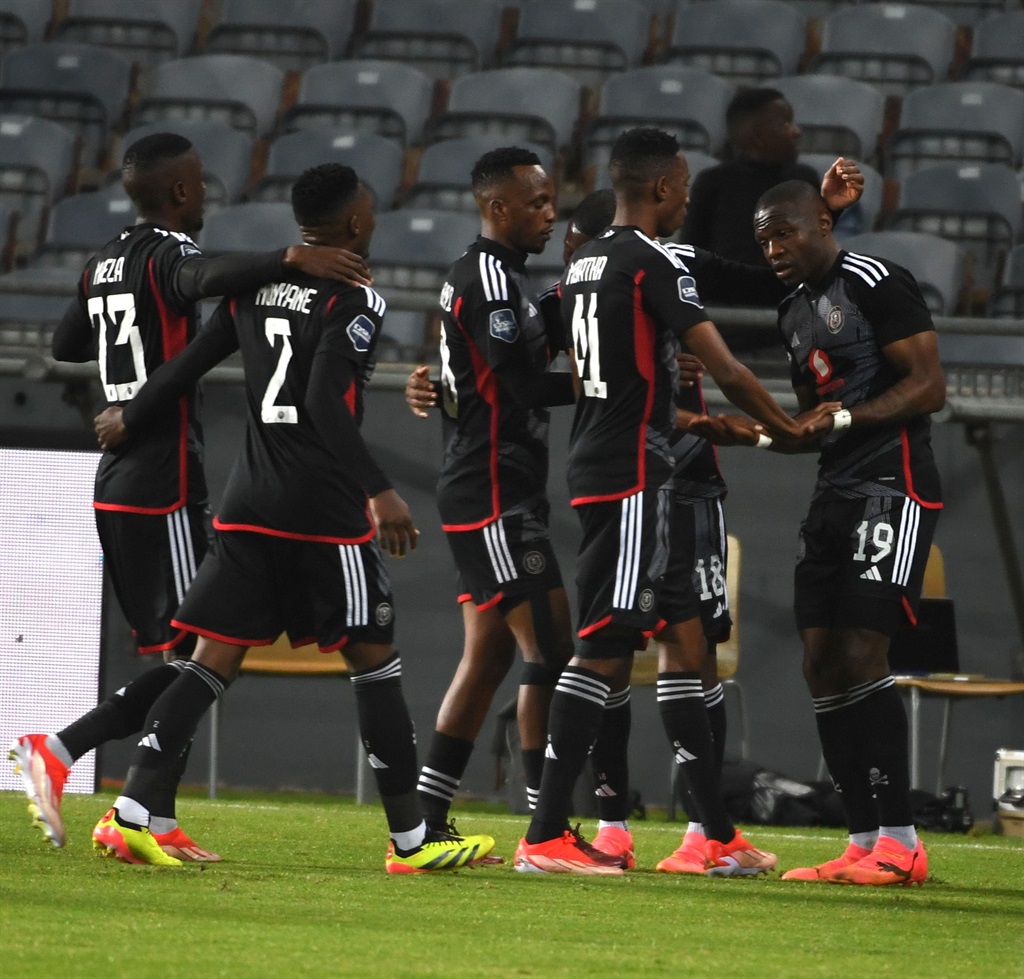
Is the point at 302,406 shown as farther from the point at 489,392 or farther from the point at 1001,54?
the point at 1001,54

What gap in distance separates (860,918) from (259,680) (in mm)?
5207

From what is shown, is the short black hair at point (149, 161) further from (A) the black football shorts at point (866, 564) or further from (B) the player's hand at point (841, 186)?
(A) the black football shorts at point (866, 564)

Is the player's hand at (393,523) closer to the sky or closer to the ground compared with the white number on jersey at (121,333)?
closer to the ground

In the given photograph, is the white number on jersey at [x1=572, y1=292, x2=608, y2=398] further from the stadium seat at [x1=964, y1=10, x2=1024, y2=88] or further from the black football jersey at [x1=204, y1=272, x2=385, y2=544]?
the stadium seat at [x1=964, y1=10, x2=1024, y2=88]

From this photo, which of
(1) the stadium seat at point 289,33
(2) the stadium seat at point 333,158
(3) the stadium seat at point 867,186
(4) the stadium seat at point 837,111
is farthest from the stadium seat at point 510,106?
(3) the stadium seat at point 867,186

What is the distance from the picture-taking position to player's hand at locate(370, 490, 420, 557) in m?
4.11

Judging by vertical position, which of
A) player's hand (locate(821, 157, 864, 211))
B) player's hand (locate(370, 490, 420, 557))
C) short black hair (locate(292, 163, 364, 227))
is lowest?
player's hand (locate(370, 490, 420, 557))

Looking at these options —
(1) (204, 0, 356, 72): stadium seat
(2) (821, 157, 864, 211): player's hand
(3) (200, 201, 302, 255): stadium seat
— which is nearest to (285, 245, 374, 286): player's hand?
(2) (821, 157, 864, 211): player's hand

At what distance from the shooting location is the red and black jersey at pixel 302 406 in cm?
417

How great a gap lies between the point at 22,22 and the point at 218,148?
243 cm

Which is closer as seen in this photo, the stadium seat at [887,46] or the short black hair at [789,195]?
the short black hair at [789,195]

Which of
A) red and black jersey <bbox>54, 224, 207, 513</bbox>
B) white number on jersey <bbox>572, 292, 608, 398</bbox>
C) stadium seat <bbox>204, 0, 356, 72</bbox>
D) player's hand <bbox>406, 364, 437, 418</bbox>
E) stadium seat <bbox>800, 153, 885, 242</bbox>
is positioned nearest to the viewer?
white number on jersey <bbox>572, 292, 608, 398</bbox>

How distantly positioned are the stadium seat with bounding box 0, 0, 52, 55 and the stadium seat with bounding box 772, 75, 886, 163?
206 inches

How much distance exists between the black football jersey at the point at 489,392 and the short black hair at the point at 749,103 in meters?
2.36
